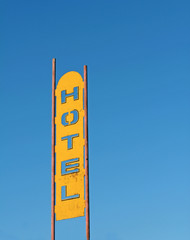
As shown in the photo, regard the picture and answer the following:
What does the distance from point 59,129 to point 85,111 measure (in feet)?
3.59

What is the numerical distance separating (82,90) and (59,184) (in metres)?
2.93

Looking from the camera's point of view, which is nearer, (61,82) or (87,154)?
(87,154)

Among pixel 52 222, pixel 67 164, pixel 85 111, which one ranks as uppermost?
pixel 85 111

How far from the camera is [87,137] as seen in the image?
2111 cm

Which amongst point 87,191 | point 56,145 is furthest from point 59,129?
point 87,191

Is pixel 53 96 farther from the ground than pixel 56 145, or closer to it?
farther from the ground

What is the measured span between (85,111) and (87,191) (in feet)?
8.06

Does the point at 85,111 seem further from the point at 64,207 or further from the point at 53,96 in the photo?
the point at 64,207

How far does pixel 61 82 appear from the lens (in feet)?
73.5

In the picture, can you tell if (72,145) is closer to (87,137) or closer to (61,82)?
(87,137)

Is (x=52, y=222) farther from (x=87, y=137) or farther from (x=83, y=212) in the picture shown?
(x=87, y=137)

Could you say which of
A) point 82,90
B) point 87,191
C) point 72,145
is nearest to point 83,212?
point 87,191

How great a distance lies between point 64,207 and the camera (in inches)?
829

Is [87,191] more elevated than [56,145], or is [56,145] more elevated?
[56,145]
